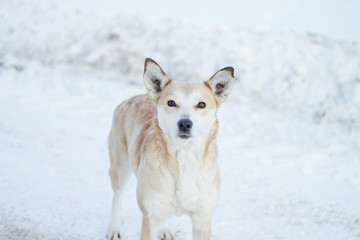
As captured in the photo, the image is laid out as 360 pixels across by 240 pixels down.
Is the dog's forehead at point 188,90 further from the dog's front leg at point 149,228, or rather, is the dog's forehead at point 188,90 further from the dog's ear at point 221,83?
the dog's front leg at point 149,228

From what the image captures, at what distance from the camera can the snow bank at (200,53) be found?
30.1 ft

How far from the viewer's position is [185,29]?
13.6 m

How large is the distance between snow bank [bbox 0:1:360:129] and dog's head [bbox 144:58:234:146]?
19.0ft

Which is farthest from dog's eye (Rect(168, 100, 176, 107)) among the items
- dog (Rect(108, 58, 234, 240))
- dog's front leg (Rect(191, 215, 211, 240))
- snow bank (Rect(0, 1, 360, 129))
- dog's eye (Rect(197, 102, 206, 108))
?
snow bank (Rect(0, 1, 360, 129))

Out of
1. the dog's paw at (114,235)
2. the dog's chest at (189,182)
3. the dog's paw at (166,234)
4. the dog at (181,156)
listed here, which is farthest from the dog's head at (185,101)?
the dog's paw at (114,235)

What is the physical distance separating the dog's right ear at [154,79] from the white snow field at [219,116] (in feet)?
5.87

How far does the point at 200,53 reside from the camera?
11867 mm

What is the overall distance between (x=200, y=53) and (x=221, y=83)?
884cm

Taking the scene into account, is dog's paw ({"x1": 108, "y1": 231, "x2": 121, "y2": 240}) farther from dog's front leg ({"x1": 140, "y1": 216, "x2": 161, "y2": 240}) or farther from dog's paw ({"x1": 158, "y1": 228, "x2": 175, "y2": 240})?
dog's front leg ({"x1": 140, "y1": 216, "x2": 161, "y2": 240})

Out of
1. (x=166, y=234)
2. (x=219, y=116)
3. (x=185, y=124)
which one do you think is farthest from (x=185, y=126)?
(x=219, y=116)

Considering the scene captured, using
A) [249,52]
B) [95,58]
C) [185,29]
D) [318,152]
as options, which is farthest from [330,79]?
[95,58]

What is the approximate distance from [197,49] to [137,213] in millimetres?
8990

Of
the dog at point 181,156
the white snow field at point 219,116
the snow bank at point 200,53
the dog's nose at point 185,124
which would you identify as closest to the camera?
the dog's nose at point 185,124

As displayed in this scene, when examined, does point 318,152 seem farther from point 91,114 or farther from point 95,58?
point 95,58
